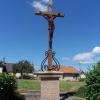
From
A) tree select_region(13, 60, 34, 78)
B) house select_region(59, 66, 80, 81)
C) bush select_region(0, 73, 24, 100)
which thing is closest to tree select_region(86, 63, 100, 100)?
bush select_region(0, 73, 24, 100)

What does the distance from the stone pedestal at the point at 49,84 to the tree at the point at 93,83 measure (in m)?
1.37

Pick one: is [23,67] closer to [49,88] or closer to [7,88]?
[7,88]

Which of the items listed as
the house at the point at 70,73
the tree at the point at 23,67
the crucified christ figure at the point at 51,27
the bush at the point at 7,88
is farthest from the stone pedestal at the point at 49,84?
the house at the point at 70,73

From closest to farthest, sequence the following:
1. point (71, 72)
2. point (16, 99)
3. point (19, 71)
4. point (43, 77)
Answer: point (43, 77)
point (16, 99)
point (19, 71)
point (71, 72)

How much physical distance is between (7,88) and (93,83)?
1112 centimetres

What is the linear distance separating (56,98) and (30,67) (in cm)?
9240

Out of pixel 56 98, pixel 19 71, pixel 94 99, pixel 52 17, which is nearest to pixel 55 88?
pixel 56 98

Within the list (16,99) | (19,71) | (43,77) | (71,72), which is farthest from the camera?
(71,72)

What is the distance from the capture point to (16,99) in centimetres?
2389

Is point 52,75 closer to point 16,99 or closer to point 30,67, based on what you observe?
point 16,99

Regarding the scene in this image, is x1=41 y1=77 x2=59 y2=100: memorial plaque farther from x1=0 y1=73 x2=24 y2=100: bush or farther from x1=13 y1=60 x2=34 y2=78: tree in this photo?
x1=13 y1=60 x2=34 y2=78: tree

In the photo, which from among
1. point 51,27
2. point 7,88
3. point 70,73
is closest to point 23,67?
point 70,73

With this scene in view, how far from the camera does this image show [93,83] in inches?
557

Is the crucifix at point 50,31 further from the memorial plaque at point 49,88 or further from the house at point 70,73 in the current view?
the house at point 70,73
